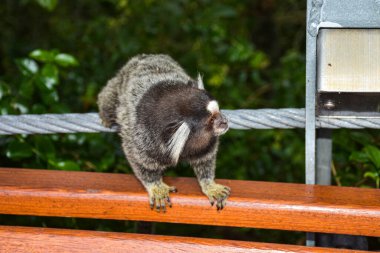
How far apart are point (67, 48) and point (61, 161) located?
2.53 meters

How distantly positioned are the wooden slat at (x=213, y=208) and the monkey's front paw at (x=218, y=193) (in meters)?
0.02

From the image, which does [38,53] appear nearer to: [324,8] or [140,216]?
[140,216]

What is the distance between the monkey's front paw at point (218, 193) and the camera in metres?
1.77

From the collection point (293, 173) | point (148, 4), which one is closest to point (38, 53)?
point (293, 173)

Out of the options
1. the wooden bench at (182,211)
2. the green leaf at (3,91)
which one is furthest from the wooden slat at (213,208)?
the green leaf at (3,91)

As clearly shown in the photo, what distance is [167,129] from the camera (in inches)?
80.6

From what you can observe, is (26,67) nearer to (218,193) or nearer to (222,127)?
(222,127)

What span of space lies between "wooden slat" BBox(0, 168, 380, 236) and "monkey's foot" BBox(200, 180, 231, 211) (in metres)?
0.02

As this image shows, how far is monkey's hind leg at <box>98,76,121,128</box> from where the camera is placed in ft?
8.69

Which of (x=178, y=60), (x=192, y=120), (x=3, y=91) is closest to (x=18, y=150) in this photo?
(x=3, y=91)

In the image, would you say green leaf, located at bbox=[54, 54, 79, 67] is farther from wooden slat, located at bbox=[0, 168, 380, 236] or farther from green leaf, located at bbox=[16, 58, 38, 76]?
wooden slat, located at bbox=[0, 168, 380, 236]

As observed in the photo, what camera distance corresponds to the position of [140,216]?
183cm

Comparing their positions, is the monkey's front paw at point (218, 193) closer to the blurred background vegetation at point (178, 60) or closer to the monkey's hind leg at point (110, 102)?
the blurred background vegetation at point (178, 60)

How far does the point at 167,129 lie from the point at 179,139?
74 mm
